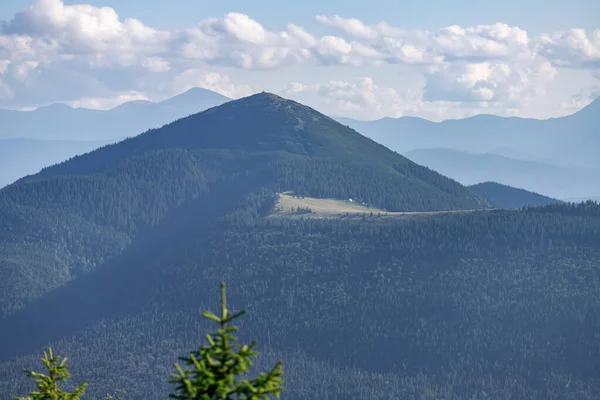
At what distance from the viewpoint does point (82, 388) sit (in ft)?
152

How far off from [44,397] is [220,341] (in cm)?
1162

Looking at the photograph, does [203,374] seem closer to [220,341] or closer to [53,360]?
[220,341]

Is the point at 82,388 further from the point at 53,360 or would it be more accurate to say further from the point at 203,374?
the point at 203,374

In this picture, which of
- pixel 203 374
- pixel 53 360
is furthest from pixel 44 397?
pixel 203 374

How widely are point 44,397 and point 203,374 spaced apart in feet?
36.1

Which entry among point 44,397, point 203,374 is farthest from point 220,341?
point 44,397

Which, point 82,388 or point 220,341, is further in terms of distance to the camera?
point 82,388

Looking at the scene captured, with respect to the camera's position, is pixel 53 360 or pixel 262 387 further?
pixel 53 360

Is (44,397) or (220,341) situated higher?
(220,341)

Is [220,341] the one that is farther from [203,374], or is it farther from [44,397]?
[44,397]

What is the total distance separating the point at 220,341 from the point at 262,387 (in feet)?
8.08

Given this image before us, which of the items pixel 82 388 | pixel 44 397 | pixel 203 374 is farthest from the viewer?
pixel 82 388

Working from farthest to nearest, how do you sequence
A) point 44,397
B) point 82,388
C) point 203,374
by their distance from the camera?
point 82,388
point 44,397
point 203,374

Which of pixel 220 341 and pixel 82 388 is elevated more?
pixel 220 341
